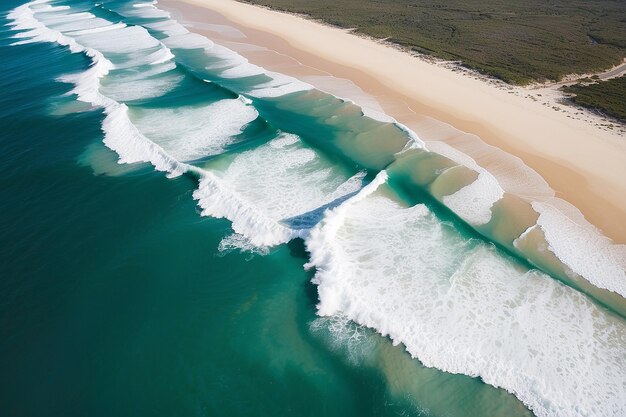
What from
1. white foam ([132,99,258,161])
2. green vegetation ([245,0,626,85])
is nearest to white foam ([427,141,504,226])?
white foam ([132,99,258,161])

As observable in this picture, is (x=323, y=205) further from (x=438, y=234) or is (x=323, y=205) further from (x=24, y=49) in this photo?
(x=24, y=49)

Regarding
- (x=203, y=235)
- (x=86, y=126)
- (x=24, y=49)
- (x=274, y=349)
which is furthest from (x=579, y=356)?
(x=24, y=49)

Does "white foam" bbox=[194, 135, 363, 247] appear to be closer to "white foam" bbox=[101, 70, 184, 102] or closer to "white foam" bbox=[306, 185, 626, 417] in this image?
"white foam" bbox=[306, 185, 626, 417]

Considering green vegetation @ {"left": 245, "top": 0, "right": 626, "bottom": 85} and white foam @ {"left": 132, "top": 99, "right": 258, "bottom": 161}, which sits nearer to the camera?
white foam @ {"left": 132, "top": 99, "right": 258, "bottom": 161}

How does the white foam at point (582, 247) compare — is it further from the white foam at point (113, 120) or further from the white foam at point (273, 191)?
the white foam at point (113, 120)

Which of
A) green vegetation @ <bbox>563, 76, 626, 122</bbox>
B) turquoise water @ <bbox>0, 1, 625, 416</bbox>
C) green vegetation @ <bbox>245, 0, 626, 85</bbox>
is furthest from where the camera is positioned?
green vegetation @ <bbox>245, 0, 626, 85</bbox>

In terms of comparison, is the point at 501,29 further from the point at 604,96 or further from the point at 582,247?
the point at 582,247

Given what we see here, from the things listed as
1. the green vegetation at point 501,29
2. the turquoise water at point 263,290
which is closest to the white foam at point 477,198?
the turquoise water at point 263,290
